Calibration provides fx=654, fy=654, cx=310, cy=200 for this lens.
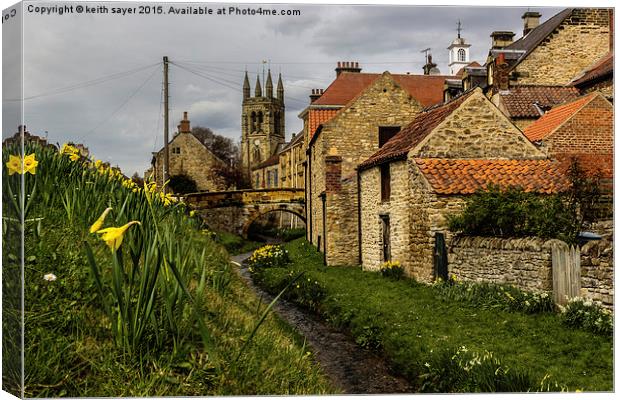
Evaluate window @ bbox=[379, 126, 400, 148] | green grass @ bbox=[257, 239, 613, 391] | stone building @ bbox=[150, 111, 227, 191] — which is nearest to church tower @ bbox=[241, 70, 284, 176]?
stone building @ bbox=[150, 111, 227, 191]

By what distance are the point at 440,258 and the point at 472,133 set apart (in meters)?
2.59

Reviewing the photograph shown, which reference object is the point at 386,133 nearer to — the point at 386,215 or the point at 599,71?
the point at 386,215

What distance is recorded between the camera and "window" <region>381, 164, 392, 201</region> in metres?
14.1

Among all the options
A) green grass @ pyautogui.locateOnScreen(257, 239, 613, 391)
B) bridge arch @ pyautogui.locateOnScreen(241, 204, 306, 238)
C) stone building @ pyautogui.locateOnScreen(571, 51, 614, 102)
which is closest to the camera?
green grass @ pyautogui.locateOnScreen(257, 239, 613, 391)

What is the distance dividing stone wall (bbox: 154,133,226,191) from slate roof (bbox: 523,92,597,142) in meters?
4.95

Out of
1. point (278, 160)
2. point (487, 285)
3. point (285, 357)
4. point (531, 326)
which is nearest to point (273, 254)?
point (278, 160)

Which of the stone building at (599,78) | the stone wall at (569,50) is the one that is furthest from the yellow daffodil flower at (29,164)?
the stone building at (599,78)

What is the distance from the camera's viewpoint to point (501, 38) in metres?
7.68

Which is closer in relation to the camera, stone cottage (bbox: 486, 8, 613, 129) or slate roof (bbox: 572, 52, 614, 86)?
slate roof (bbox: 572, 52, 614, 86)

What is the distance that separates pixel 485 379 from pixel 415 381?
3.34ft

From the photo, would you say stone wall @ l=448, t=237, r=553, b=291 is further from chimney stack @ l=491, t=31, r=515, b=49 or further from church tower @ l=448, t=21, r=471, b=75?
church tower @ l=448, t=21, r=471, b=75

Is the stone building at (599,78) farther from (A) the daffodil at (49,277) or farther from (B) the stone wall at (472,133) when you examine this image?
(A) the daffodil at (49,277)

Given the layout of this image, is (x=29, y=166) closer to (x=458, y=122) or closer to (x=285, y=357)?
(x=285, y=357)

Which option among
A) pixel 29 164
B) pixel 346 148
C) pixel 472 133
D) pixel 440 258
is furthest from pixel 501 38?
pixel 346 148
